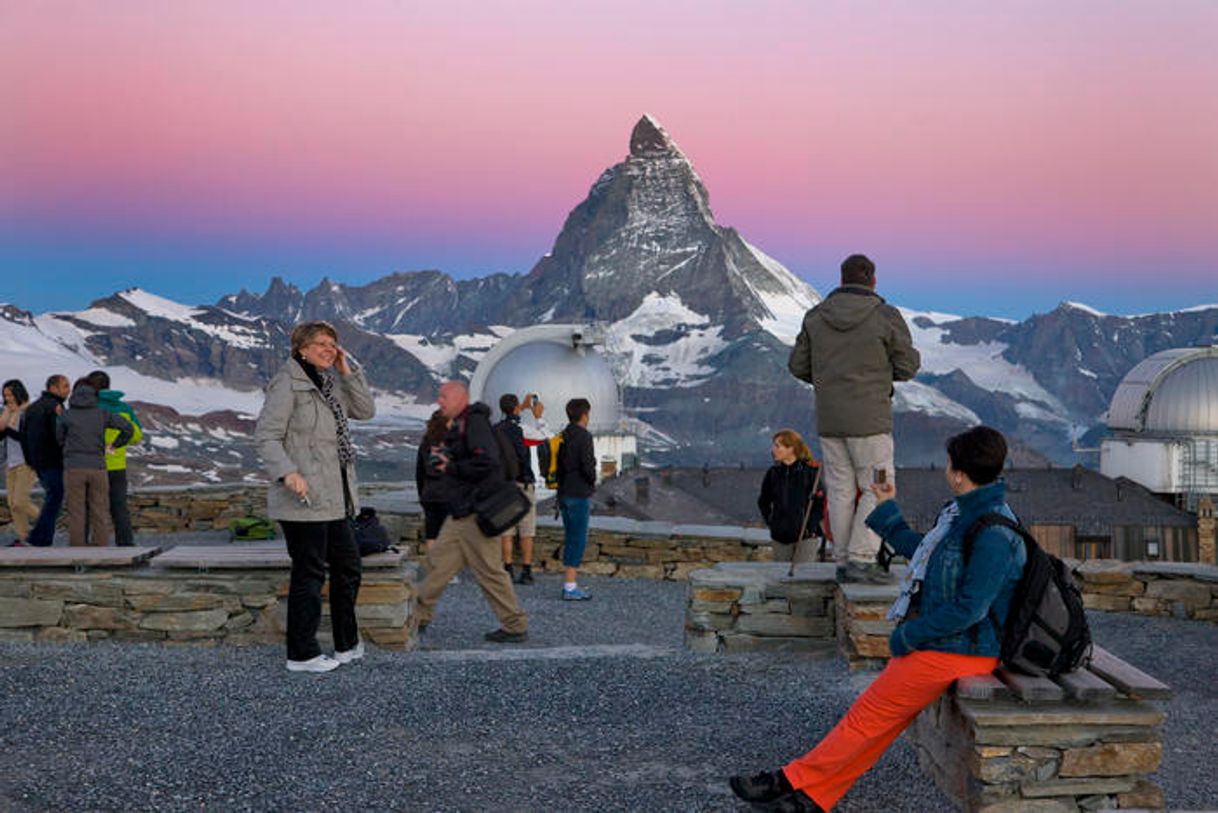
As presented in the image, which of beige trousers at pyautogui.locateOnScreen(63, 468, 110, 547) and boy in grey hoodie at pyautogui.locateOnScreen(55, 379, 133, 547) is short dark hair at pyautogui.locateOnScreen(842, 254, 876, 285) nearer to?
boy in grey hoodie at pyautogui.locateOnScreen(55, 379, 133, 547)

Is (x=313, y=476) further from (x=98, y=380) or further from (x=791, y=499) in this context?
(x=98, y=380)

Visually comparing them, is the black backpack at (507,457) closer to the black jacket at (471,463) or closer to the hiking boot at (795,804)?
the black jacket at (471,463)

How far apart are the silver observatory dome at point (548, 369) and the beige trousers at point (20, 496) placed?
28.8 metres

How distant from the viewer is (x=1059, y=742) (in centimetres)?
457

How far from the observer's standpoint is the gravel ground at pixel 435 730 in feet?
16.5

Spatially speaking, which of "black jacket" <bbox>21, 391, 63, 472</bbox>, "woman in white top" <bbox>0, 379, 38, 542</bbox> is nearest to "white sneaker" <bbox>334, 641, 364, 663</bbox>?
"black jacket" <bbox>21, 391, 63, 472</bbox>

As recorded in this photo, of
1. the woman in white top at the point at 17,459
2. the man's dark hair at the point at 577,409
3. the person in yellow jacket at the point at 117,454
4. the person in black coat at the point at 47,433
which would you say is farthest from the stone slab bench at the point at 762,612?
the woman in white top at the point at 17,459

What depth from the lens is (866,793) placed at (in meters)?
5.10

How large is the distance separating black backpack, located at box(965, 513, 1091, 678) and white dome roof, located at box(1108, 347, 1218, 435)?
5055cm

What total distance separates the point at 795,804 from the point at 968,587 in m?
1.14

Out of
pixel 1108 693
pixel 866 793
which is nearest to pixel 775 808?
pixel 866 793

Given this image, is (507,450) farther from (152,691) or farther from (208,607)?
(152,691)

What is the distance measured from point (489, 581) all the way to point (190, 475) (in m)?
170

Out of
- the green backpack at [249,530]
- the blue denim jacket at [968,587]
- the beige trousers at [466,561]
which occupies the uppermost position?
the blue denim jacket at [968,587]
